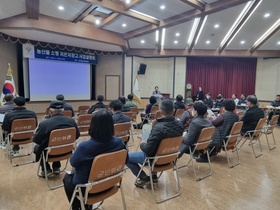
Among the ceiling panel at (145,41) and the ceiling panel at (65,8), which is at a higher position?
the ceiling panel at (65,8)

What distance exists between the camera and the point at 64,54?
9453 millimetres

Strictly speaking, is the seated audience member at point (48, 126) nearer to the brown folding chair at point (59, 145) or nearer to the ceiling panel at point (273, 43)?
the brown folding chair at point (59, 145)

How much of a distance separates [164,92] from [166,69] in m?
1.35

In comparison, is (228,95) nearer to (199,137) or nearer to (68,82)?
(68,82)

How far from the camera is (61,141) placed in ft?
8.76

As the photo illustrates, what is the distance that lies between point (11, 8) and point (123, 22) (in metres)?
3.68

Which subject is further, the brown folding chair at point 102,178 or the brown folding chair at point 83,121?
the brown folding chair at point 83,121

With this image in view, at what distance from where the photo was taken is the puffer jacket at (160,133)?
7.81 feet

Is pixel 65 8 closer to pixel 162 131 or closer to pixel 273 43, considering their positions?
pixel 162 131

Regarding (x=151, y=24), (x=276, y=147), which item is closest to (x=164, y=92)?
(x=151, y=24)

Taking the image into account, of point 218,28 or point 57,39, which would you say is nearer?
point 57,39

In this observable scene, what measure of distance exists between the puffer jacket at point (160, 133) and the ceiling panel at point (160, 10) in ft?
16.7

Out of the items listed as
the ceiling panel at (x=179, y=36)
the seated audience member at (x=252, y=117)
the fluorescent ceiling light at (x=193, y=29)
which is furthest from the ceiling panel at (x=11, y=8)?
the seated audience member at (x=252, y=117)

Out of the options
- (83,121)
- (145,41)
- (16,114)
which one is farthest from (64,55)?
(16,114)
